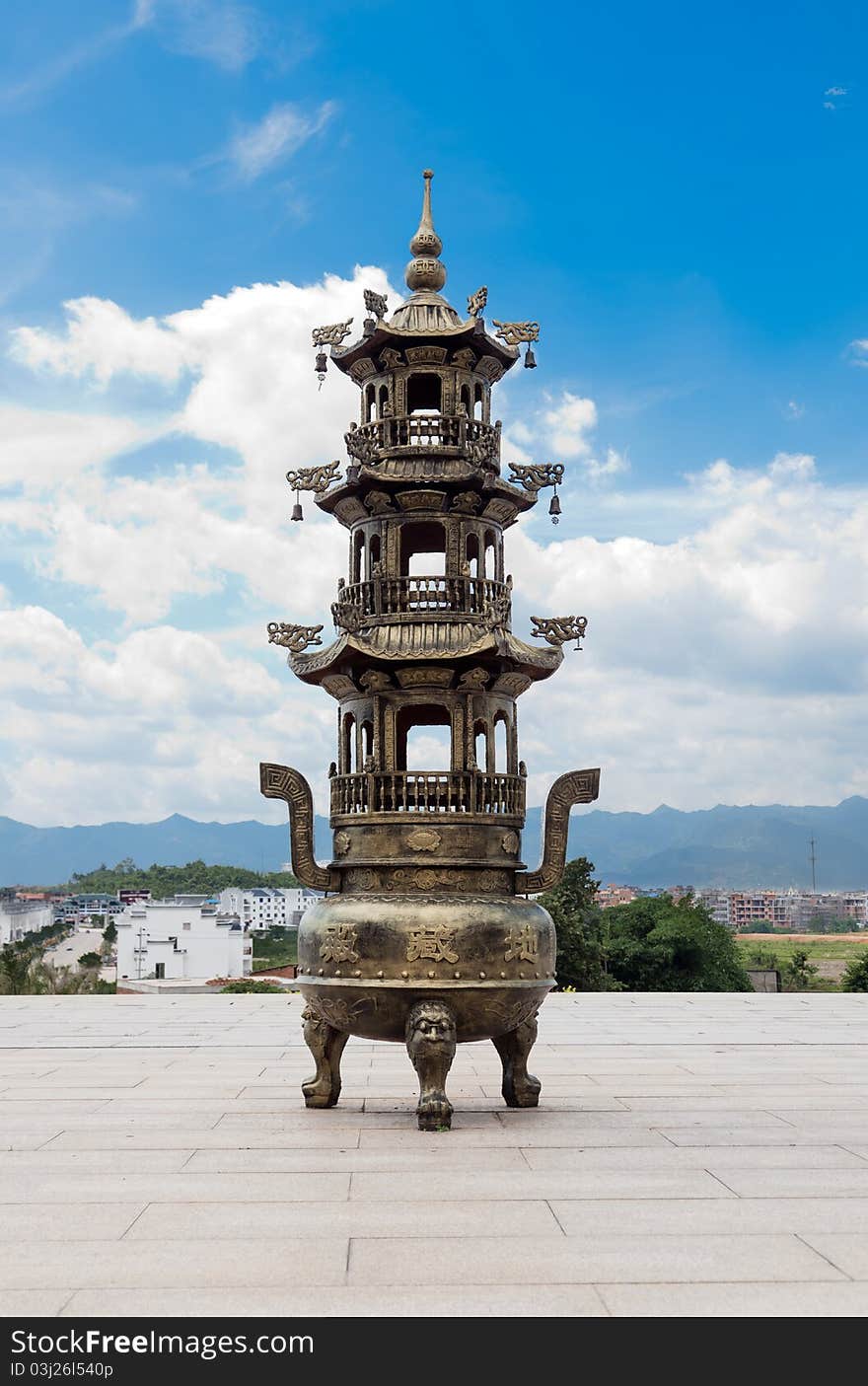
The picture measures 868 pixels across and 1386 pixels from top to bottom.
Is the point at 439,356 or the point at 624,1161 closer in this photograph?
the point at 624,1161

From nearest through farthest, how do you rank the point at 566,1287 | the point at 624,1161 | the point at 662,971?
the point at 566,1287 < the point at 624,1161 < the point at 662,971

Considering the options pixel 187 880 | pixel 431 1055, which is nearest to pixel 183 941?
pixel 431 1055

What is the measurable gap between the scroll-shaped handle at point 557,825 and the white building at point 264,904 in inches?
4793

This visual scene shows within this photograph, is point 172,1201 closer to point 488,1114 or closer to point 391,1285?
point 391,1285

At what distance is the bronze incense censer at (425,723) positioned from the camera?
35.3ft

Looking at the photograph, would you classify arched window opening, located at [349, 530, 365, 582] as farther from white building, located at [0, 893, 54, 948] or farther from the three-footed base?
white building, located at [0, 893, 54, 948]

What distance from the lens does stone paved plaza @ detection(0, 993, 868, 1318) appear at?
21.3ft

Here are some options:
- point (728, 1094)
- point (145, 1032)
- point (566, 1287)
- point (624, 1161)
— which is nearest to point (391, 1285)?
point (566, 1287)

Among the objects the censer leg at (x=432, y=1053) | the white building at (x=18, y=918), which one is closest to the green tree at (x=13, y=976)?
the censer leg at (x=432, y=1053)

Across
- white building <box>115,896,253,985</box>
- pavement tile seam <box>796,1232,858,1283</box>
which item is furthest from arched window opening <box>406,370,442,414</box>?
white building <box>115,896,253,985</box>

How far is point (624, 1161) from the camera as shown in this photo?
375 inches

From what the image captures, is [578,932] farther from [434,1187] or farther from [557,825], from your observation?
[434,1187]

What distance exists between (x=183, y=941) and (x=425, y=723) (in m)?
54.4
